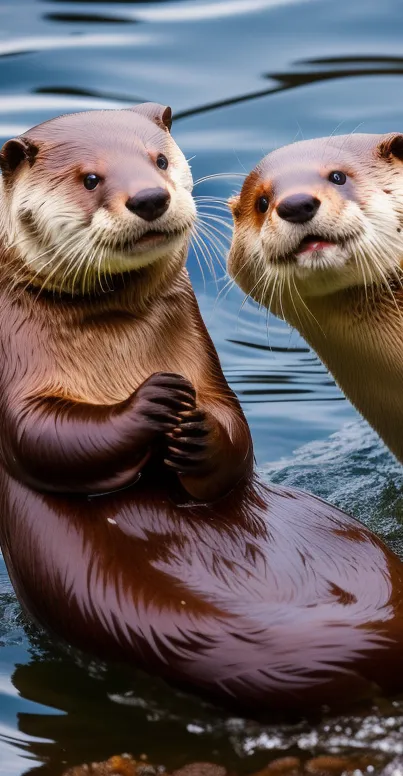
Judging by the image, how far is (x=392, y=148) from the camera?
575cm

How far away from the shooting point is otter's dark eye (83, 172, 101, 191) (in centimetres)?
476

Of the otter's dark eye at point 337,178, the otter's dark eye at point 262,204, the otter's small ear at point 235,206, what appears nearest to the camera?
the otter's dark eye at point 337,178

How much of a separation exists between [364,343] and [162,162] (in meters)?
1.29

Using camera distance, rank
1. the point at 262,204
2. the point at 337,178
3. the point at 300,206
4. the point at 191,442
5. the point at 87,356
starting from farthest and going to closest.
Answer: the point at 262,204
the point at 337,178
the point at 300,206
the point at 87,356
the point at 191,442

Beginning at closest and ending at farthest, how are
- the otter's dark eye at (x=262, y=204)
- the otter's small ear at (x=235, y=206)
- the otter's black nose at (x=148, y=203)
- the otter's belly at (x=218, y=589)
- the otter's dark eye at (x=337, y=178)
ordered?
the otter's belly at (x=218, y=589) < the otter's black nose at (x=148, y=203) < the otter's dark eye at (x=337, y=178) < the otter's dark eye at (x=262, y=204) < the otter's small ear at (x=235, y=206)

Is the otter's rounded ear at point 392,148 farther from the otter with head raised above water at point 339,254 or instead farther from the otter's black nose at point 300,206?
the otter's black nose at point 300,206

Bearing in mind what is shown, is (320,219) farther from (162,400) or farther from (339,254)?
(162,400)

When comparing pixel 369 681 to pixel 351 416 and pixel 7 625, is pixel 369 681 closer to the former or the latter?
pixel 7 625

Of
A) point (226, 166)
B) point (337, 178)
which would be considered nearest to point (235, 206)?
point (337, 178)

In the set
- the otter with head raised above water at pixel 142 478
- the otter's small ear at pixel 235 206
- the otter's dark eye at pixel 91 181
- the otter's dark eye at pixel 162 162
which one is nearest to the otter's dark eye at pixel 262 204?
the otter's small ear at pixel 235 206

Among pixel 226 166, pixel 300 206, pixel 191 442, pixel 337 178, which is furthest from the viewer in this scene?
pixel 226 166

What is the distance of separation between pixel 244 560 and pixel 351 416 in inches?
116

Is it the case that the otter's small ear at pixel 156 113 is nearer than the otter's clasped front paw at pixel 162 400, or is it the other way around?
the otter's clasped front paw at pixel 162 400

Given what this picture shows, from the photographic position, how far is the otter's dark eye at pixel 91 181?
15.6 ft
